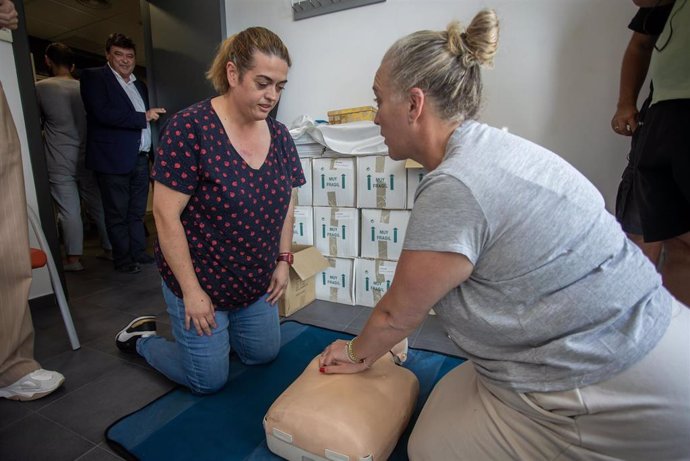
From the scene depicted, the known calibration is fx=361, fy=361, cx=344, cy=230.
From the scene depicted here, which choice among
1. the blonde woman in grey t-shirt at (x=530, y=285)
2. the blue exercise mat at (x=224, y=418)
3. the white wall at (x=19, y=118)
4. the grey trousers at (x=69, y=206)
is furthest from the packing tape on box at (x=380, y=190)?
the grey trousers at (x=69, y=206)

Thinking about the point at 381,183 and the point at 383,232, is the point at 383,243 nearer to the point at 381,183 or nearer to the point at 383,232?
the point at 383,232

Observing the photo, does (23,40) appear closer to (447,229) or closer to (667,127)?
(447,229)

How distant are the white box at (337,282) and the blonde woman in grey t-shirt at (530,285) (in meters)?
1.26

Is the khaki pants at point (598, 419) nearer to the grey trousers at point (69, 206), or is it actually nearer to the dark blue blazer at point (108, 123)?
the dark blue blazer at point (108, 123)

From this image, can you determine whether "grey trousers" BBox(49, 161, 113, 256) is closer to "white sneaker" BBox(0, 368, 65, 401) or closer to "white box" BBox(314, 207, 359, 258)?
"white sneaker" BBox(0, 368, 65, 401)


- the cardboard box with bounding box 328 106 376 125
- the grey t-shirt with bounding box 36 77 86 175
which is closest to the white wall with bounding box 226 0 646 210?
the cardboard box with bounding box 328 106 376 125

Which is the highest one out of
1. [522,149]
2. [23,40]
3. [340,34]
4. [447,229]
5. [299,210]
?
[340,34]

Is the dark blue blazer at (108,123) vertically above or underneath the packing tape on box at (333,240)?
above

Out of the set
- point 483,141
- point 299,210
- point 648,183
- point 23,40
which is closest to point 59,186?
point 23,40

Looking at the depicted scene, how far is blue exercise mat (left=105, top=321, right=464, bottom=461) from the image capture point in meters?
0.95

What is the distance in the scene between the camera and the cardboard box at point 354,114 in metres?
1.90

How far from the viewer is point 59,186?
247 centimetres

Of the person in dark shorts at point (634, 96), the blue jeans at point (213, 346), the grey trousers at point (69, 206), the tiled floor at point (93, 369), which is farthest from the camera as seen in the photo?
the grey trousers at point (69, 206)

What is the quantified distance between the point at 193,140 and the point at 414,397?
942mm
